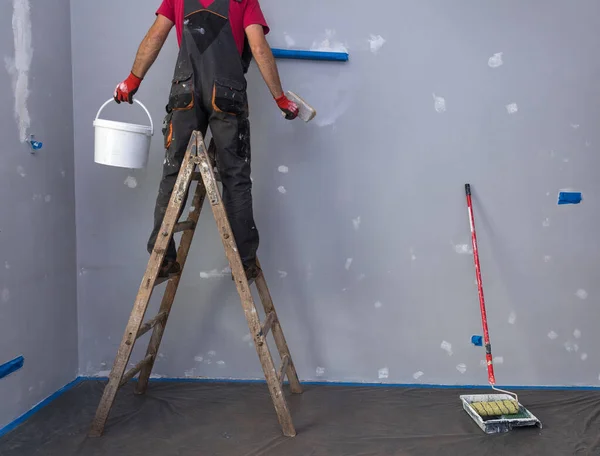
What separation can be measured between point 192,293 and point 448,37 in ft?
5.65

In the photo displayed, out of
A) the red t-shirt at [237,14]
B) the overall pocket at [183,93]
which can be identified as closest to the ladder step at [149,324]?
the overall pocket at [183,93]

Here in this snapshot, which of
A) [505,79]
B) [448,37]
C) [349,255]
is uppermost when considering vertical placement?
[448,37]

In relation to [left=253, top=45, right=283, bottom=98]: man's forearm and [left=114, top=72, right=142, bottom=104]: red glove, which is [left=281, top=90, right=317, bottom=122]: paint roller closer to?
[left=253, top=45, right=283, bottom=98]: man's forearm

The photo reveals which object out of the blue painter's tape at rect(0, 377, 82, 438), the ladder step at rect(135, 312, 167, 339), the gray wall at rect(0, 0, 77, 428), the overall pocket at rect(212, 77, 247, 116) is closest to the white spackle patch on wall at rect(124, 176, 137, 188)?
the gray wall at rect(0, 0, 77, 428)

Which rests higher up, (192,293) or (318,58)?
(318,58)

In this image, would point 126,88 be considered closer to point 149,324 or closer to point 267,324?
point 149,324

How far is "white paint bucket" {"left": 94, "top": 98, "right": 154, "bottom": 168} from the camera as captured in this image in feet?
6.45

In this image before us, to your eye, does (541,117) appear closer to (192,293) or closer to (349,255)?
(349,255)

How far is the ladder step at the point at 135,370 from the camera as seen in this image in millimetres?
1970

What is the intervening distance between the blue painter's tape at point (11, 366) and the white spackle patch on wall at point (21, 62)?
88 centimetres

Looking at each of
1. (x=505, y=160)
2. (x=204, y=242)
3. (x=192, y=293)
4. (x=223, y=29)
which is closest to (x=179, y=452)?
(x=192, y=293)

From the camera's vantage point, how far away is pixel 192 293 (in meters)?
2.46

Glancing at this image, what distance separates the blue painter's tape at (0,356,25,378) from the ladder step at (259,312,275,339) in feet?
3.22

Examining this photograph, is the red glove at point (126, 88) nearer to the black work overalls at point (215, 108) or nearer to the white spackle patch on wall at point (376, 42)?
the black work overalls at point (215, 108)
